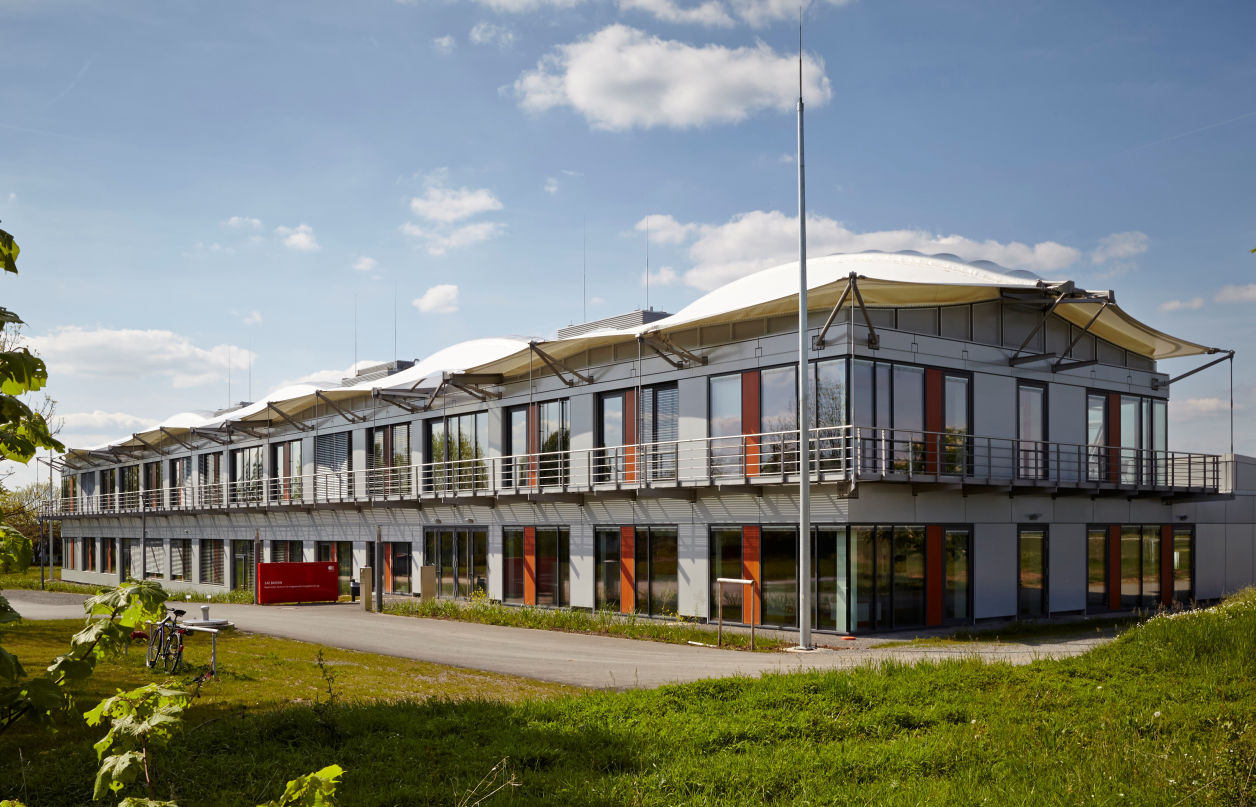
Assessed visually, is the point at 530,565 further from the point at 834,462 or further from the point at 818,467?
the point at 834,462

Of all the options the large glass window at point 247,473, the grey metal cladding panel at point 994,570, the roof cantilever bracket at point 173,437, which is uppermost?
the roof cantilever bracket at point 173,437

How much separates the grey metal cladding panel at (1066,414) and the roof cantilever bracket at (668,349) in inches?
Result: 373

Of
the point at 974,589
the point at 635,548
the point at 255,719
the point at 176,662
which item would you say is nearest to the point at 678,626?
the point at 635,548

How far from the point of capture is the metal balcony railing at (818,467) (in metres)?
21.6

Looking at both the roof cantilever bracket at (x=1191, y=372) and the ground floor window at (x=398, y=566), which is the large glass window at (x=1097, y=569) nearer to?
the roof cantilever bracket at (x=1191, y=372)

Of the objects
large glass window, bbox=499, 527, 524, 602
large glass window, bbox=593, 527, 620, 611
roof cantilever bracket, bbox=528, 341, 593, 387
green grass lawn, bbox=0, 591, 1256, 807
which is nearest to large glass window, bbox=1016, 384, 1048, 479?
large glass window, bbox=593, 527, 620, 611

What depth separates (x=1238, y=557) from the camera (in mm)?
31562

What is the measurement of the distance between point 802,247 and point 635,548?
9.84m

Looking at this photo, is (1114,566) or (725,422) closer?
(725,422)

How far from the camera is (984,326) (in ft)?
81.7

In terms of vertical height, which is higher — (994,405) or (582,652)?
(994,405)

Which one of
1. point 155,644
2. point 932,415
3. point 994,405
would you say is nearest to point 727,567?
point 932,415

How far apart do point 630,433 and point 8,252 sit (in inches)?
899

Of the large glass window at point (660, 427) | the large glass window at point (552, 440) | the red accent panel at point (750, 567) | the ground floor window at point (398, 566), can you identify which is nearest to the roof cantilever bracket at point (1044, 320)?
the red accent panel at point (750, 567)
